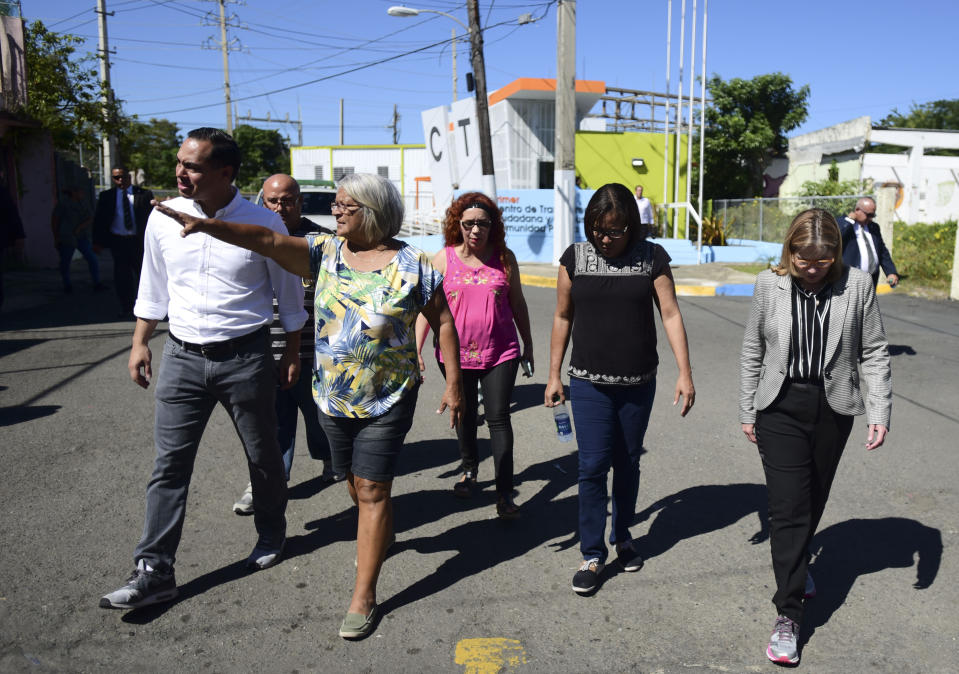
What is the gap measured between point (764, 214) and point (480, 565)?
19754 millimetres

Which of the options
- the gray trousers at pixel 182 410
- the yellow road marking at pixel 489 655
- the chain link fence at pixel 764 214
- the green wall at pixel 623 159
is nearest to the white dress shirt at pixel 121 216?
the gray trousers at pixel 182 410

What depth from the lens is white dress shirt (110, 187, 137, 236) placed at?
10.5 m

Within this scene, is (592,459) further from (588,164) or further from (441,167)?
(441,167)

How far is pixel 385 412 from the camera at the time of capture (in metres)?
3.17

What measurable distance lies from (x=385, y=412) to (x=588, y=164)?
2483 centimetres

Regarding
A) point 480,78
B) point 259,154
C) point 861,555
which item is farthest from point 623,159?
point 259,154

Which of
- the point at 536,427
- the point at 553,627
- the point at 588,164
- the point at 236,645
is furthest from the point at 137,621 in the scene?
the point at 588,164

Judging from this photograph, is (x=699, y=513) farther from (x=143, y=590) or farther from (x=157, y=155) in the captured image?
(x=157, y=155)

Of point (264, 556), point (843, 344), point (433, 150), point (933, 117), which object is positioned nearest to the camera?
point (843, 344)

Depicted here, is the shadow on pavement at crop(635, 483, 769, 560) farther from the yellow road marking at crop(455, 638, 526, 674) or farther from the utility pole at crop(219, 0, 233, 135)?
the utility pole at crop(219, 0, 233, 135)

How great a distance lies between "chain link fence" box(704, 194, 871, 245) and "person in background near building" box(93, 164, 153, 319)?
1422cm

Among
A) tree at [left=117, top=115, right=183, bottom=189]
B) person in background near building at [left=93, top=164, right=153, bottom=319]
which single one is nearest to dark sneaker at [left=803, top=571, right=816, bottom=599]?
person in background near building at [left=93, top=164, right=153, bottom=319]

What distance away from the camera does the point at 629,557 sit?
3.75 meters

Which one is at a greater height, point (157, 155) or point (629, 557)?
point (157, 155)
